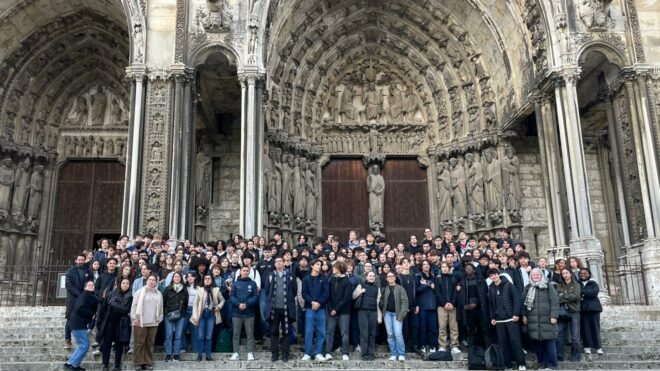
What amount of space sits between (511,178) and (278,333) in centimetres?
871

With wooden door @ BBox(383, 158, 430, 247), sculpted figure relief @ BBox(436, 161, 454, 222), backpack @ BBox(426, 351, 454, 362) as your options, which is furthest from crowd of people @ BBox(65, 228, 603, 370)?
wooden door @ BBox(383, 158, 430, 247)

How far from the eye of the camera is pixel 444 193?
49.0ft

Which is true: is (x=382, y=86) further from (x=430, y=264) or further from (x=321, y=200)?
(x=430, y=264)

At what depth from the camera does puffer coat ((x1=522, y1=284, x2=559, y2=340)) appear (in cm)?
670

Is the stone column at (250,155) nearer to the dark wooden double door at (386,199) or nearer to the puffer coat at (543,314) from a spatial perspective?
the dark wooden double door at (386,199)

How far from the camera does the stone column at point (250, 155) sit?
10.9m

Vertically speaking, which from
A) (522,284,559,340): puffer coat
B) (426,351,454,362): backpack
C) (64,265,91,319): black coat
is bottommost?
(426,351,454,362): backpack

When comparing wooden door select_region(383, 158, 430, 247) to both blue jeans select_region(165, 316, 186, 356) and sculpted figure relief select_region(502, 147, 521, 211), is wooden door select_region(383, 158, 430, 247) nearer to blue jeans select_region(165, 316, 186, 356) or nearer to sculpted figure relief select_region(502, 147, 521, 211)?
sculpted figure relief select_region(502, 147, 521, 211)

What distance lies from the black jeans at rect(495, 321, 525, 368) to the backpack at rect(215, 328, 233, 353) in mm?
3486

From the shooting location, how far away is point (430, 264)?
310 inches

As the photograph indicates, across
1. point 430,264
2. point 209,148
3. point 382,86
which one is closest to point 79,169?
point 209,148

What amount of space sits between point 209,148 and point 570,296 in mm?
9883

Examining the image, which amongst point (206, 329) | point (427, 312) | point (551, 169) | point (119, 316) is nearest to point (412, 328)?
point (427, 312)

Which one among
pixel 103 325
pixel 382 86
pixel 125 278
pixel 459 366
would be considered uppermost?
pixel 382 86
